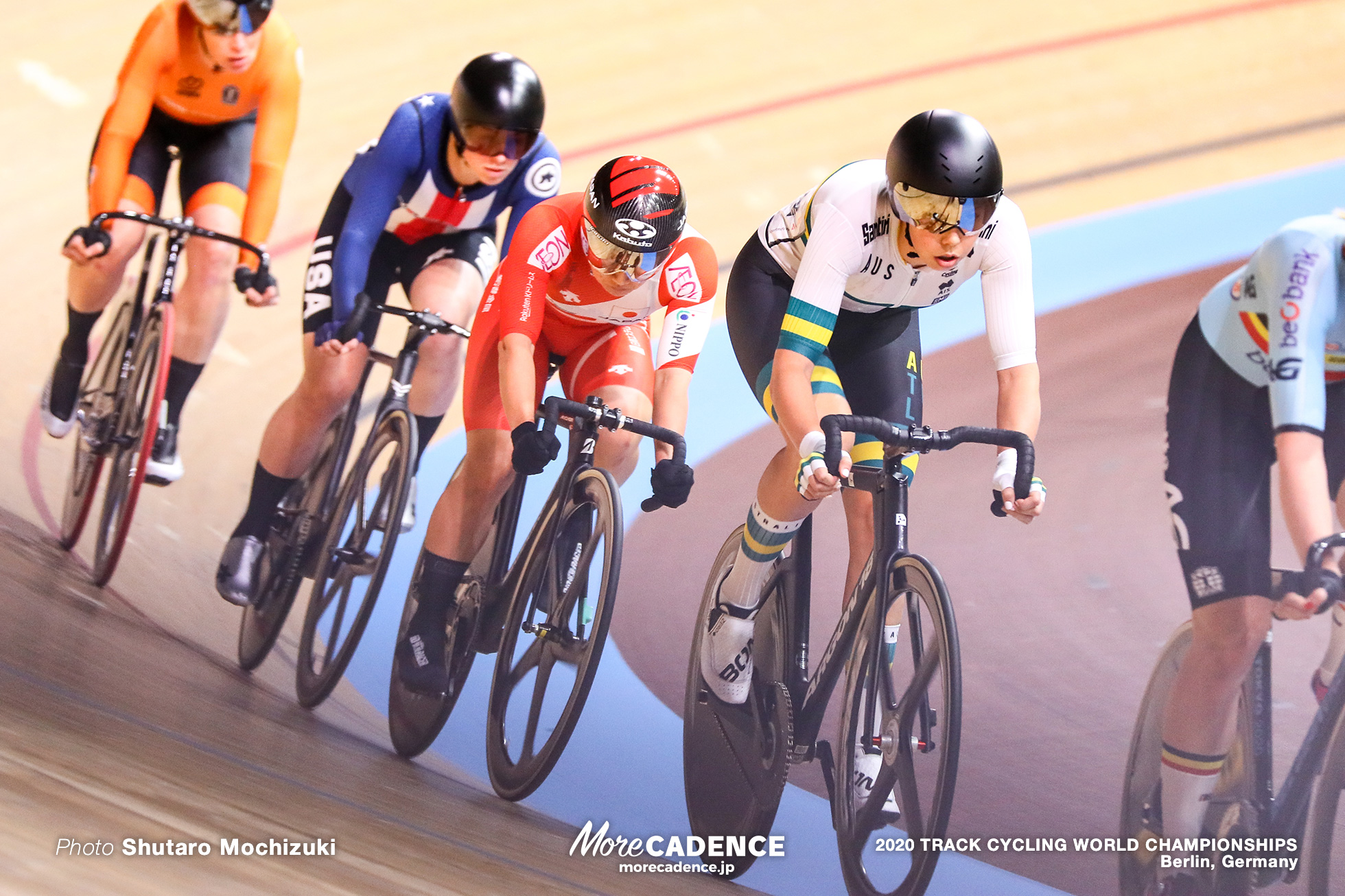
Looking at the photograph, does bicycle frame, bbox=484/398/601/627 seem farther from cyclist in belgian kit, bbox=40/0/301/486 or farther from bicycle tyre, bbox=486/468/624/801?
cyclist in belgian kit, bbox=40/0/301/486

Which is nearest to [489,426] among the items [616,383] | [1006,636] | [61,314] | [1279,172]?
[616,383]

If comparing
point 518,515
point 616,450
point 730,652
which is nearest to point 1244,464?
point 730,652

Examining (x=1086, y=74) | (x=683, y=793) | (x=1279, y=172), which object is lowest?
(x=683, y=793)

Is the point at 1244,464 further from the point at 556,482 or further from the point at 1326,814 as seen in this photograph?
the point at 556,482

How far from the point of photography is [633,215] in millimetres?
2391

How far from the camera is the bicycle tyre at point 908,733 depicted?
192 cm

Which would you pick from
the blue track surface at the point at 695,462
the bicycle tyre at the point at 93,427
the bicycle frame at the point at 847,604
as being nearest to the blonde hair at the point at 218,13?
the bicycle tyre at the point at 93,427

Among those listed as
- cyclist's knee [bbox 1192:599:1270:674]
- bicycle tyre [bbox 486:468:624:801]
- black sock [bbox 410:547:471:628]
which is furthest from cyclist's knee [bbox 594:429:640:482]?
cyclist's knee [bbox 1192:599:1270:674]

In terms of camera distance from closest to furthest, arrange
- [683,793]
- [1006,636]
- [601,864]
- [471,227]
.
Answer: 1. [601,864]
2. [683,793]
3. [471,227]
4. [1006,636]

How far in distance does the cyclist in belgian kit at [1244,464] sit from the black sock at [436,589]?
4.70 ft

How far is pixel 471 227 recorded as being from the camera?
3.14 metres

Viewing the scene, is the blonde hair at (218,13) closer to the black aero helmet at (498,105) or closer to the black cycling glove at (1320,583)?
the black aero helmet at (498,105)

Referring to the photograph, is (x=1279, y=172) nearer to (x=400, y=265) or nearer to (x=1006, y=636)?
(x=1006, y=636)

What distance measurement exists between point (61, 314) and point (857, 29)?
4.73m
